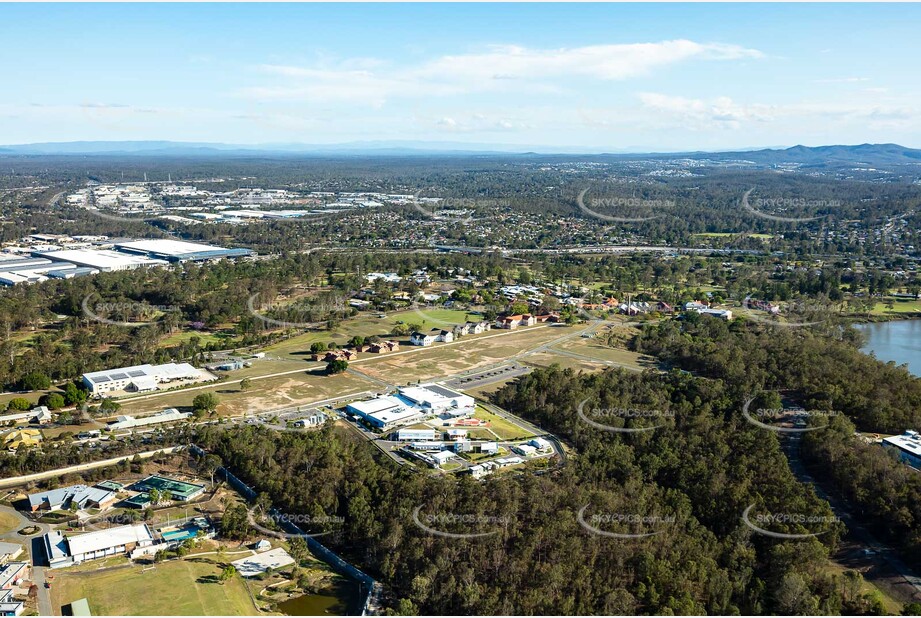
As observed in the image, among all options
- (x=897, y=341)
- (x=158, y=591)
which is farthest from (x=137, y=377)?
(x=897, y=341)

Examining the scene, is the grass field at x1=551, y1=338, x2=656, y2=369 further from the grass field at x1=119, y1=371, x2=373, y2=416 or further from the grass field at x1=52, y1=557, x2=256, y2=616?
the grass field at x1=52, y1=557, x2=256, y2=616

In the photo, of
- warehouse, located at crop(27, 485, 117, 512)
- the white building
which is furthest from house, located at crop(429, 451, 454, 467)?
the white building

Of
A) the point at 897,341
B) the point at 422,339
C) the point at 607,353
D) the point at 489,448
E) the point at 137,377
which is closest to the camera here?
the point at 489,448

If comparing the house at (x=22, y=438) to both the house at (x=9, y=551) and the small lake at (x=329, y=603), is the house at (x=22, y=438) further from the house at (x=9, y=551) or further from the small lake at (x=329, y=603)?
the small lake at (x=329, y=603)

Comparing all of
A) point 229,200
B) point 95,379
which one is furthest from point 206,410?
point 229,200

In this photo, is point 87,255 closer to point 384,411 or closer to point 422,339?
point 422,339
